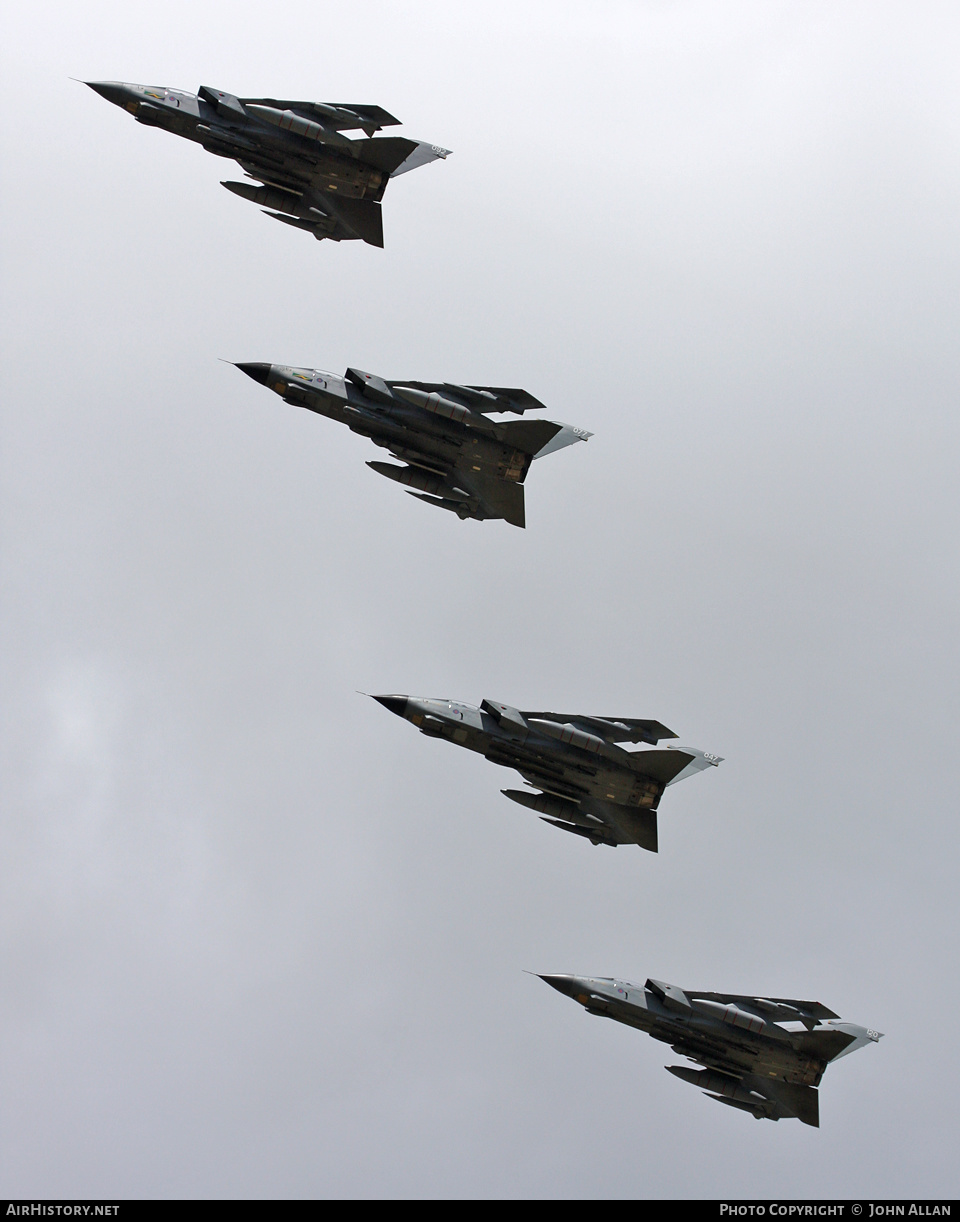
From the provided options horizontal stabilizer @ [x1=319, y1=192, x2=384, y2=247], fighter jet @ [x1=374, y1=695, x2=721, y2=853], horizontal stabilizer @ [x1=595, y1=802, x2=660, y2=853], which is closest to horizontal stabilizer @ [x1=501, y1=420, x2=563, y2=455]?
horizontal stabilizer @ [x1=319, y1=192, x2=384, y2=247]

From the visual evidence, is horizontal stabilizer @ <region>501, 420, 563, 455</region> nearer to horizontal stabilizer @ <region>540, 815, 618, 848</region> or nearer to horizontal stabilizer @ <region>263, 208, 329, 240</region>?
horizontal stabilizer @ <region>263, 208, 329, 240</region>

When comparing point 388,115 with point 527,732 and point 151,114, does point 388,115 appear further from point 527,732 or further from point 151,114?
point 527,732

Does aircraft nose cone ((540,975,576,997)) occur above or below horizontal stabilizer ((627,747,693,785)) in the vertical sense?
below

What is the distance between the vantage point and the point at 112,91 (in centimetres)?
5753

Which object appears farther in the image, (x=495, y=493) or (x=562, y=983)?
(x=495, y=493)

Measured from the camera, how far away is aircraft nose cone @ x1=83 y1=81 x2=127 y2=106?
188ft

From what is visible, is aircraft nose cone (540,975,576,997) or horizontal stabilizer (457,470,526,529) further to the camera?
horizontal stabilizer (457,470,526,529)

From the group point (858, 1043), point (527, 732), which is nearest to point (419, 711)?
point (527, 732)

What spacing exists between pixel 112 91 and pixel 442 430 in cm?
1879

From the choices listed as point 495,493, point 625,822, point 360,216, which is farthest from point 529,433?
point 625,822

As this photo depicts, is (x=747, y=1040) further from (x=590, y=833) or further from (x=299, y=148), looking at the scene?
(x=299, y=148)

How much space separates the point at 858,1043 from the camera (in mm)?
62562

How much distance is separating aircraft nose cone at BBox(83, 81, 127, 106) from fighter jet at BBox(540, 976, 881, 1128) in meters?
40.7
